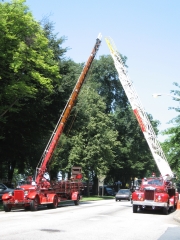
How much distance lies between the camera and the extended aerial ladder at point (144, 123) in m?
29.1

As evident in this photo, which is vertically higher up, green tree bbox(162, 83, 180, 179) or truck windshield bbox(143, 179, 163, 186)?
green tree bbox(162, 83, 180, 179)

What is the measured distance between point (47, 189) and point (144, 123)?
353 inches

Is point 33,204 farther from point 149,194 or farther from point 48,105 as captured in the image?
point 48,105

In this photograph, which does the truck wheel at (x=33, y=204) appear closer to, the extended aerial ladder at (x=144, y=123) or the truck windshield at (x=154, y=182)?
the truck windshield at (x=154, y=182)

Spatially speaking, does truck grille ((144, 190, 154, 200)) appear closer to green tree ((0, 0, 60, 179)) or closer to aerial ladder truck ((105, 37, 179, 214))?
aerial ladder truck ((105, 37, 179, 214))

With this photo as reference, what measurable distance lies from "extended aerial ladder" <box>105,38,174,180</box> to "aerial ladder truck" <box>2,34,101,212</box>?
3401 millimetres


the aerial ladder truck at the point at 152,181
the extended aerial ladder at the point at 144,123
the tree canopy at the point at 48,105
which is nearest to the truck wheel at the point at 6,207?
the tree canopy at the point at 48,105

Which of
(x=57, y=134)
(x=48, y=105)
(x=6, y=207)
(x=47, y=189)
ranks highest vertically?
(x=48, y=105)

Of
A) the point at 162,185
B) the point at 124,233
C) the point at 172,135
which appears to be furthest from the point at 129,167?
the point at 124,233

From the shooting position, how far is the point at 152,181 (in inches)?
1046

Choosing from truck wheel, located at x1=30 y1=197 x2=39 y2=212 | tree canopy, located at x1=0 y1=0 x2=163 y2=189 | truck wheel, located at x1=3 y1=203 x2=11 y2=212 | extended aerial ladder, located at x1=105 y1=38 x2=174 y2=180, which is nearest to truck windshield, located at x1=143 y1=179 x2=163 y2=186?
extended aerial ladder, located at x1=105 y1=38 x2=174 y2=180

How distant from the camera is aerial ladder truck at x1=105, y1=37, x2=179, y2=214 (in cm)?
2461

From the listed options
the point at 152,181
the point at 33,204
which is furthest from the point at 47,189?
the point at 152,181

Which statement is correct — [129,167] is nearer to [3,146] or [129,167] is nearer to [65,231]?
[3,146]
